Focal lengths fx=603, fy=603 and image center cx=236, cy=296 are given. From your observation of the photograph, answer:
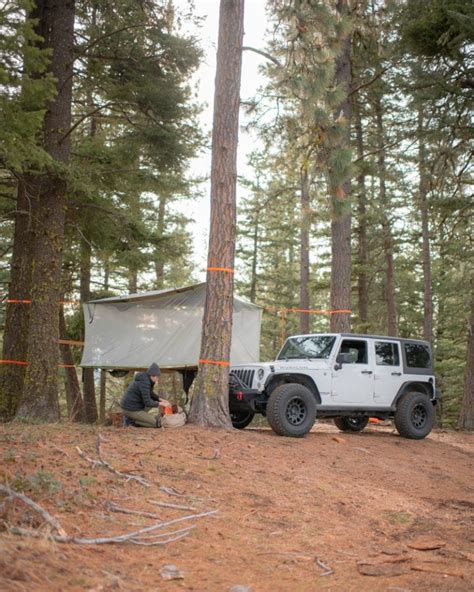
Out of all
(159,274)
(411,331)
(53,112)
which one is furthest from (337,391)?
(411,331)

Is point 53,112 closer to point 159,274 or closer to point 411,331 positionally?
point 159,274

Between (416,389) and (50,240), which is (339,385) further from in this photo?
(50,240)

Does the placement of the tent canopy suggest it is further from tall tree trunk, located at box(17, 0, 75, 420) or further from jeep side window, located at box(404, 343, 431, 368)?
jeep side window, located at box(404, 343, 431, 368)

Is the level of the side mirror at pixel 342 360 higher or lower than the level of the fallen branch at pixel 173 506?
higher

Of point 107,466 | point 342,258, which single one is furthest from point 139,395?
point 342,258

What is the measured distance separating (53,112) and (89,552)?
28.0ft

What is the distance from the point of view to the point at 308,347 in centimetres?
1115

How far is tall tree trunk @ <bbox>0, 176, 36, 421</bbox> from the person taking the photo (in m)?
10.7

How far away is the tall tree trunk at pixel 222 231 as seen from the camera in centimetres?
915

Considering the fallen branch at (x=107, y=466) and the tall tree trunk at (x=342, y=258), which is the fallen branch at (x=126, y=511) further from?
the tall tree trunk at (x=342, y=258)

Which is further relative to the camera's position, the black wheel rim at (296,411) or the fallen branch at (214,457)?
the black wheel rim at (296,411)

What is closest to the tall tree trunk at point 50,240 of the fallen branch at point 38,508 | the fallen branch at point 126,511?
the fallen branch at point 126,511

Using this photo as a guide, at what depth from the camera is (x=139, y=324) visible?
13.1 meters

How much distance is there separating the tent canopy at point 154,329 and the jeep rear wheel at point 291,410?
2.98 meters
